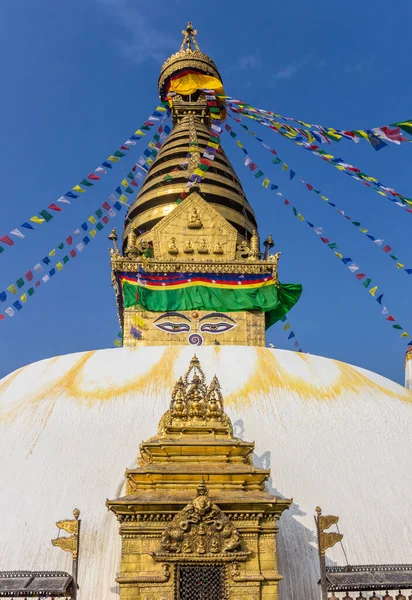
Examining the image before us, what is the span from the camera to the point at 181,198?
15078 mm

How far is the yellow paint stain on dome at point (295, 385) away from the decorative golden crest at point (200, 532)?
3.80m

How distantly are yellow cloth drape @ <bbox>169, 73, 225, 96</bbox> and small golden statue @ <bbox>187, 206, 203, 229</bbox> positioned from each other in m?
7.77

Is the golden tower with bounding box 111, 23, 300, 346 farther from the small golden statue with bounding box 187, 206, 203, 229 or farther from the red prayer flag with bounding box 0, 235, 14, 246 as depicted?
the red prayer flag with bounding box 0, 235, 14, 246

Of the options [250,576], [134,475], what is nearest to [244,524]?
[250,576]

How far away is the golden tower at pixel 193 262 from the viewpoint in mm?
12805

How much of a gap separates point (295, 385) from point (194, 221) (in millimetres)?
7236

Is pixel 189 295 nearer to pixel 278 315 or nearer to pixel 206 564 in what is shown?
pixel 278 315

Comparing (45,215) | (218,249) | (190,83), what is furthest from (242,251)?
(190,83)

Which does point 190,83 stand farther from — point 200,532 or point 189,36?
point 200,532

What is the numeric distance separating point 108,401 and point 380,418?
462 cm

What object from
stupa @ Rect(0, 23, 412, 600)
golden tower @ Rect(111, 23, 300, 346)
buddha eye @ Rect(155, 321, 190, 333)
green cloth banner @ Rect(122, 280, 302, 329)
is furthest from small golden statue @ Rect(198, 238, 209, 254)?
buddha eye @ Rect(155, 321, 190, 333)

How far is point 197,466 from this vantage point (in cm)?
473

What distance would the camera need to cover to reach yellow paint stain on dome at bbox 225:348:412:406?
8.27 m

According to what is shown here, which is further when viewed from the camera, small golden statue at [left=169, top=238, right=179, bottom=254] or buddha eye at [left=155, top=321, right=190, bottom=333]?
small golden statue at [left=169, top=238, right=179, bottom=254]
